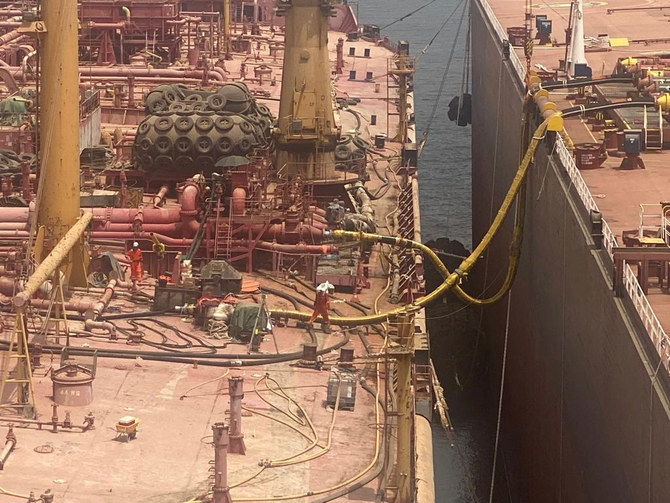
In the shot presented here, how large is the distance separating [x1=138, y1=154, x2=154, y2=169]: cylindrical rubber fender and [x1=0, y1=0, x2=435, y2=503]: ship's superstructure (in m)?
0.14

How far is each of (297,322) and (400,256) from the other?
215 inches

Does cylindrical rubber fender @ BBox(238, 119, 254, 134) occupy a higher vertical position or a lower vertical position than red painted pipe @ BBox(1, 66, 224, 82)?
lower

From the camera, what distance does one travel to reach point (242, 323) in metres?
29.1

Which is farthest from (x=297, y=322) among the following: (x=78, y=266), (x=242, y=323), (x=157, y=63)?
(x=157, y=63)

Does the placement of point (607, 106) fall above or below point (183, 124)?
above

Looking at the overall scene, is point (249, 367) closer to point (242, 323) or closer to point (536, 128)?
point (242, 323)

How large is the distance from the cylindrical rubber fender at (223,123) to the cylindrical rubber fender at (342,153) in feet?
14.6

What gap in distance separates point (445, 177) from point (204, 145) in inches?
1662

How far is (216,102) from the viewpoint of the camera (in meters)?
40.8

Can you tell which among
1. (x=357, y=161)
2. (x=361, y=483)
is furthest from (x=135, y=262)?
(x=357, y=161)

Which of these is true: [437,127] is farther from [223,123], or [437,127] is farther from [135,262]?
[135,262]

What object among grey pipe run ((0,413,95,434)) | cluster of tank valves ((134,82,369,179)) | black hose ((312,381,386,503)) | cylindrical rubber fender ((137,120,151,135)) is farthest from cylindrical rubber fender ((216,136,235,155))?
black hose ((312,381,386,503))

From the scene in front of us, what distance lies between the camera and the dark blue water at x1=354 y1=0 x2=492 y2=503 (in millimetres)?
42906

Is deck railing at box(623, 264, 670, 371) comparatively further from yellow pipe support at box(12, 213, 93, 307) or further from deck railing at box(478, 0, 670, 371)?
yellow pipe support at box(12, 213, 93, 307)
